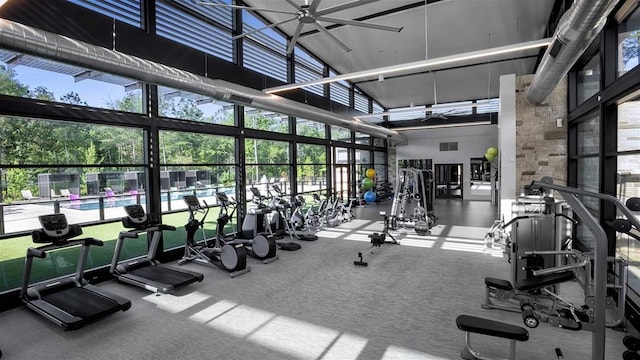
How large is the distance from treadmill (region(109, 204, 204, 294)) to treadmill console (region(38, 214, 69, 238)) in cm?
76

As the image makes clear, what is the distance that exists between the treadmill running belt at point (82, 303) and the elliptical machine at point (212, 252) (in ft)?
5.70

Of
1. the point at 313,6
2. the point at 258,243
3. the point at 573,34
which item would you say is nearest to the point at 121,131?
the point at 258,243

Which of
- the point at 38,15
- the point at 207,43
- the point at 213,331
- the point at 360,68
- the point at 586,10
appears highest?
the point at 360,68

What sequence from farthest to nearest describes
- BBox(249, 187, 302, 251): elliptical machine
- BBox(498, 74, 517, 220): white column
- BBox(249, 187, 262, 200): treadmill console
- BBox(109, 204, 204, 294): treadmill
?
BBox(249, 187, 262, 200): treadmill console < BBox(498, 74, 517, 220): white column < BBox(249, 187, 302, 251): elliptical machine < BBox(109, 204, 204, 294): treadmill

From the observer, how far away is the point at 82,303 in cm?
369

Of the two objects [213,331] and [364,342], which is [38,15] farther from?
[364,342]

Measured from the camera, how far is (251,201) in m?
7.71

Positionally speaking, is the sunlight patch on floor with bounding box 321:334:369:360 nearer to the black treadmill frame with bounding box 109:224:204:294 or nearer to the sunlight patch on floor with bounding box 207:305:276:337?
the sunlight patch on floor with bounding box 207:305:276:337

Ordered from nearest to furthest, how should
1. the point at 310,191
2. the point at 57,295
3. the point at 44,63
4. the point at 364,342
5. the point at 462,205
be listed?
the point at 364,342 < the point at 57,295 < the point at 44,63 < the point at 310,191 < the point at 462,205

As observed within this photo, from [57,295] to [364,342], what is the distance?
12.7 feet

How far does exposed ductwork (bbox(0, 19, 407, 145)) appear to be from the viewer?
3.21m

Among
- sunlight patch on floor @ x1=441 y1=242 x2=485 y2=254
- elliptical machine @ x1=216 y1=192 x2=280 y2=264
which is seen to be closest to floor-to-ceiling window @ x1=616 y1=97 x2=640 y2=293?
sunlight patch on floor @ x1=441 y1=242 x2=485 y2=254

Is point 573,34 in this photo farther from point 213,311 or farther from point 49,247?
point 49,247

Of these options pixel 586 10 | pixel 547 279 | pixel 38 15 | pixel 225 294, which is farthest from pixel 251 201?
pixel 586 10
